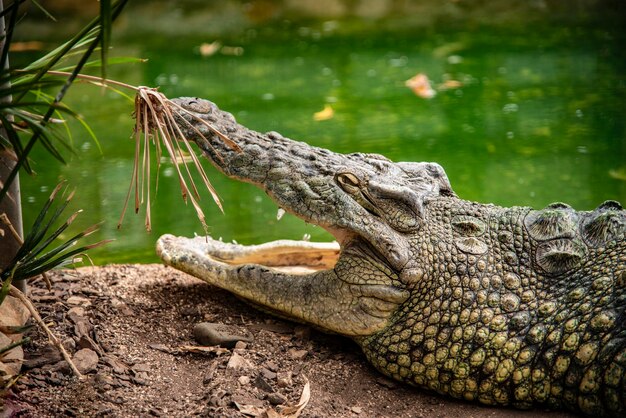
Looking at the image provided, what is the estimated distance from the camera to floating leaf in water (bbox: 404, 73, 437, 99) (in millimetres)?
7501

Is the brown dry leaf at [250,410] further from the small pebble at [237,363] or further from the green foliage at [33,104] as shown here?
the green foliage at [33,104]

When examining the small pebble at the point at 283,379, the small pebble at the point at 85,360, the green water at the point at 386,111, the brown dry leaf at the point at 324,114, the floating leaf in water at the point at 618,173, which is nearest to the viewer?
the small pebble at the point at 85,360

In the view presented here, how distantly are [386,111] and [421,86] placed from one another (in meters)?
0.82

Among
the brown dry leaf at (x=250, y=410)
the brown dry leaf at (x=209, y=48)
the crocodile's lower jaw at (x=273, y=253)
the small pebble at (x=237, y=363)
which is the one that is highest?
the brown dry leaf at (x=209, y=48)

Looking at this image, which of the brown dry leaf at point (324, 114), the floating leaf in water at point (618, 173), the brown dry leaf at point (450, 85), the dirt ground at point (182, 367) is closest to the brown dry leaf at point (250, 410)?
the dirt ground at point (182, 367)

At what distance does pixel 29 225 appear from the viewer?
4918 mm

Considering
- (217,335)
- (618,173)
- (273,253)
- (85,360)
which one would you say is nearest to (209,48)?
(618,173)

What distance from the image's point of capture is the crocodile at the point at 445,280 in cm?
288

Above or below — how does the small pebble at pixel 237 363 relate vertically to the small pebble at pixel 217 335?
below

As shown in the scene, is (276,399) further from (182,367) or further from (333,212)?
(333,212)

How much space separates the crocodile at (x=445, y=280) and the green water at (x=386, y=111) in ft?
5.32

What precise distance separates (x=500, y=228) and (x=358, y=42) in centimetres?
645

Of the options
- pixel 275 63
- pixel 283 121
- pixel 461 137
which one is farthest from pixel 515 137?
pixel 275 63

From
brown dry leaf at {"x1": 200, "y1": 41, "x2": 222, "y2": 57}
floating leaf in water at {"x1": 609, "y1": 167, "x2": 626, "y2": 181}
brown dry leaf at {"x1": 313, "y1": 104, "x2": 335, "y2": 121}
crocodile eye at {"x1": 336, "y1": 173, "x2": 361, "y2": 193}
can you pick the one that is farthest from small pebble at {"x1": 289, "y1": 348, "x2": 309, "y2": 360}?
brown dry leaf at {"x1": 200, "y1": 41, "x2": 222, "y2": 57}
